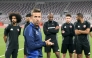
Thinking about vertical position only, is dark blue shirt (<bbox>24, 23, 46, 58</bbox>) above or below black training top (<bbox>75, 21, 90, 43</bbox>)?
above

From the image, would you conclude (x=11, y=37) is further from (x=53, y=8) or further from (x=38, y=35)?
(x=53, y=8)

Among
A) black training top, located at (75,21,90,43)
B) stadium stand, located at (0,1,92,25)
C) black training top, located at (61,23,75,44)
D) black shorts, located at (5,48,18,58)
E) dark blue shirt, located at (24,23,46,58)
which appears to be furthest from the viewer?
stadium stand, located at (0,1,92,25)

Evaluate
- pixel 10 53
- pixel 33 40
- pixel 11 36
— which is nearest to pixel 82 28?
pixel 11 36

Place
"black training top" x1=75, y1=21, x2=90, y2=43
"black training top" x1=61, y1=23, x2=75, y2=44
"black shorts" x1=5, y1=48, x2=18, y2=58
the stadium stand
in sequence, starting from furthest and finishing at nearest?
the stadium stand
"black training top" x1=61, y1=23, x2=75, y2=44
"black training top" x1=75, y1=21, x2=90, y2=43
"black shorts" x1=5, y1=48, x2=18, y2=58

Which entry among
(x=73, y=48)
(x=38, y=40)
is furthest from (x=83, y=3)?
(x=38, y=40)

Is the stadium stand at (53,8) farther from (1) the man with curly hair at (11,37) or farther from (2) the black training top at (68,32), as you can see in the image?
(1) the man with curly hair at (11,37)

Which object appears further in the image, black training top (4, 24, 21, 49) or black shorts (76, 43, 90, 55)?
black shorts (76, 43, 90, 55)

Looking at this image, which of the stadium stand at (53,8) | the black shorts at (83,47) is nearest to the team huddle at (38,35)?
the black shorts at (83,47)

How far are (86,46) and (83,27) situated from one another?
0.76 meters

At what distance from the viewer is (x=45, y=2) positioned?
59250 mm

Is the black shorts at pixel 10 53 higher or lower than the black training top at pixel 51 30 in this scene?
lower

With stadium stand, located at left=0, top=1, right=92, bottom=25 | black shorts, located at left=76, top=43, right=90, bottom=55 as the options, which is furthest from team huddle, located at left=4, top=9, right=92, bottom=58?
stadium stand, located at left=0, top=1, right=92, bottom=25

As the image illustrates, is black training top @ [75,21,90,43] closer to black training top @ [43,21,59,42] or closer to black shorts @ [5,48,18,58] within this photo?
black training top @ [43,21,59,42]

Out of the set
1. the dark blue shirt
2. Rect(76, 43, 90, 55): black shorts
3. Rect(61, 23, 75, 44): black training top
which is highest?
the dark blue shirt
